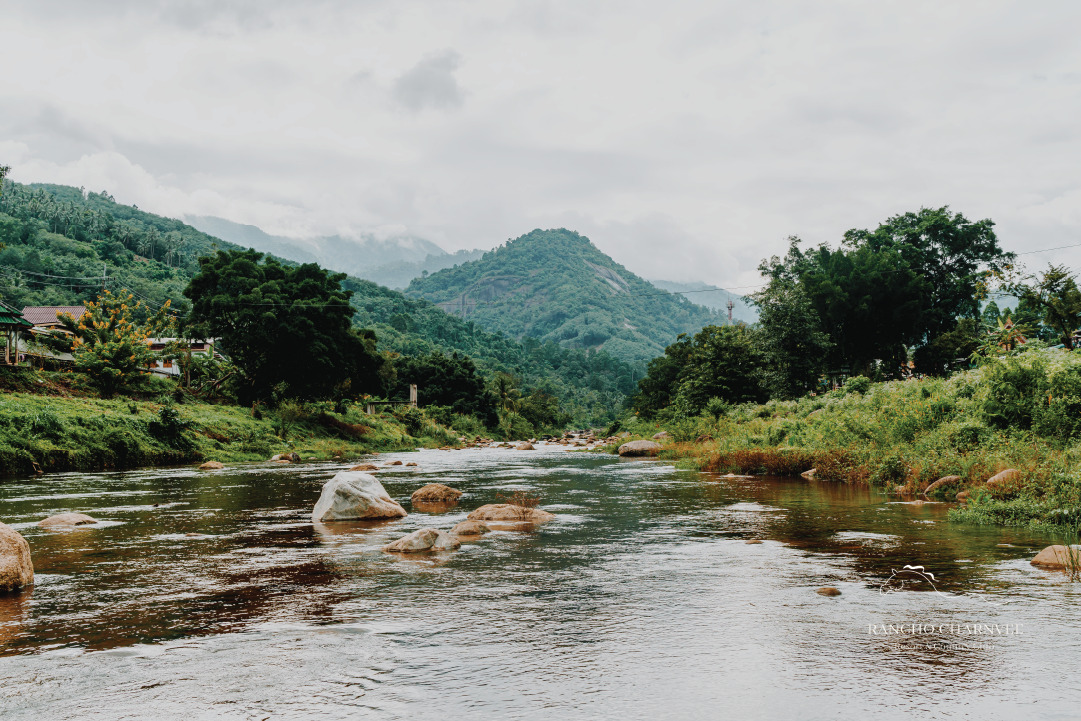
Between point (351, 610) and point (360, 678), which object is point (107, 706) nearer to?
point (360, 678)

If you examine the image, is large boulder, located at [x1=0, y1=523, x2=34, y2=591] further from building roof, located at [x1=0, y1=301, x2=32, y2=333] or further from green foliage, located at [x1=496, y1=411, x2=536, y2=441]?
green foliage, located at [x1=496, y1=411, x2=536, y2=441]

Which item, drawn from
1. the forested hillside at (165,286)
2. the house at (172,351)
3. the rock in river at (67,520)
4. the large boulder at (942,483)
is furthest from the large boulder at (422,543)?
the forested hillside at (165,286)

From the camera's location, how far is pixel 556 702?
5004mm

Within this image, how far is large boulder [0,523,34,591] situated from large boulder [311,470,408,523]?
19.3ft

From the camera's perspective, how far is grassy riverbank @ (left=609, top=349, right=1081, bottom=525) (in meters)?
12.6

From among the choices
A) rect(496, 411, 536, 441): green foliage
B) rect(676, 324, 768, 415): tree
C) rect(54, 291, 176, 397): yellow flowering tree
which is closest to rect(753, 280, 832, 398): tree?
rect(676, 324, 768, 415): tree

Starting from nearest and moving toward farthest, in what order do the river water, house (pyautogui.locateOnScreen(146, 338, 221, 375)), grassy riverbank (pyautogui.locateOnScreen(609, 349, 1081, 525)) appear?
the river water, grassy riverbank (pyautogui.locateOnScreen(609, 349, 1081, 525)), house (pyautogui.locateOnScreen(146, 338, 221, 375))

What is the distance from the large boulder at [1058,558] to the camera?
840 cm

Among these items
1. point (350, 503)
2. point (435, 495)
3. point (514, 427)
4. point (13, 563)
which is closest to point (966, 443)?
point (435, 495)

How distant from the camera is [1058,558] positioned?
8.68 meters

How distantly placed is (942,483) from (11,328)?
37653mm

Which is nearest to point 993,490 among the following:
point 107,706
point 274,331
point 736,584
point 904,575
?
point 904,575

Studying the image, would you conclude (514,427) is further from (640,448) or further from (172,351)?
(172,351)

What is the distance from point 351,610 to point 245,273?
44.7 m
